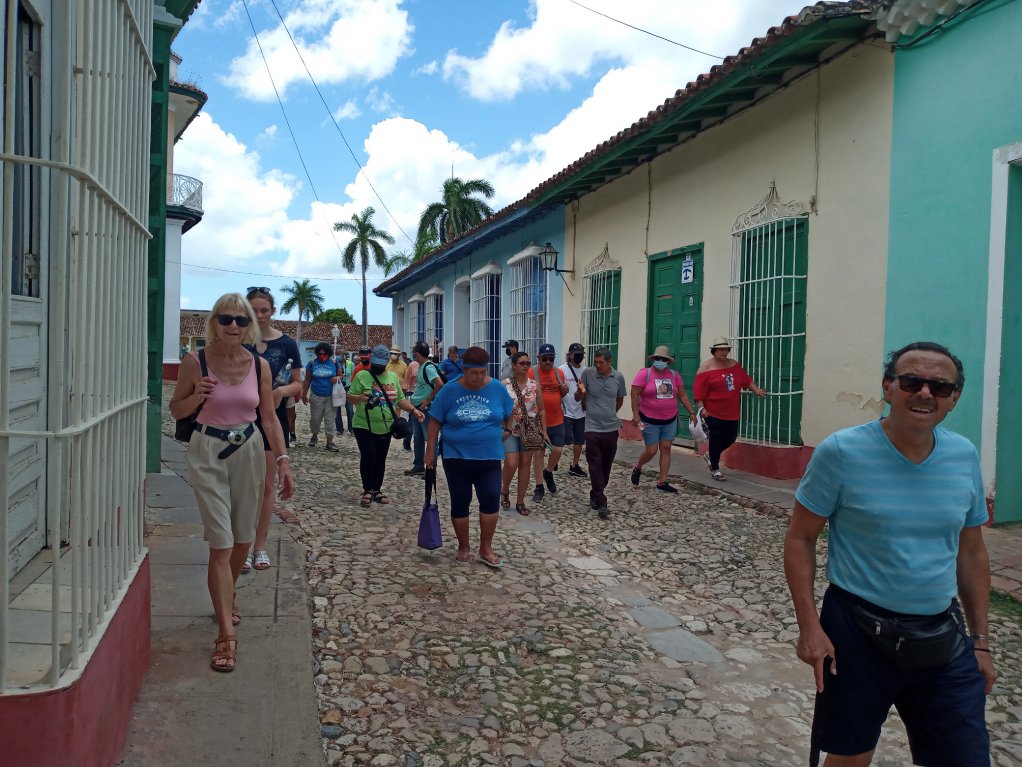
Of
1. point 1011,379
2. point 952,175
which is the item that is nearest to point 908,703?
point 1011,379

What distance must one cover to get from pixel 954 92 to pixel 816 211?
181 centimetres

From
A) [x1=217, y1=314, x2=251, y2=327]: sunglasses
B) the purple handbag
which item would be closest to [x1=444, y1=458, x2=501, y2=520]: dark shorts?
the purple handbag

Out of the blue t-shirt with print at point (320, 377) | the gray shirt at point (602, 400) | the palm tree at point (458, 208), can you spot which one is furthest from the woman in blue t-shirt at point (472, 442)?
the palm tree at point (458, 208)

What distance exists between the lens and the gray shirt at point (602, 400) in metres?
7.61

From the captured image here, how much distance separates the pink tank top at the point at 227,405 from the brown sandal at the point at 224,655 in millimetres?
896

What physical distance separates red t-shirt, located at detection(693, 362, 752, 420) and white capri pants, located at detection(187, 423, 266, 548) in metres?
5.82

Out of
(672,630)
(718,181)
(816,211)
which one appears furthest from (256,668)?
(718,181)

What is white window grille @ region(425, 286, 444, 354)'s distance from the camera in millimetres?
22875

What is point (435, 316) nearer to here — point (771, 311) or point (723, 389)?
point (771, 311)

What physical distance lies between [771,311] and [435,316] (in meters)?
15.5

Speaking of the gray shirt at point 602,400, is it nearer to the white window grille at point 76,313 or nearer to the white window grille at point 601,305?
the white window grille at point 601,305

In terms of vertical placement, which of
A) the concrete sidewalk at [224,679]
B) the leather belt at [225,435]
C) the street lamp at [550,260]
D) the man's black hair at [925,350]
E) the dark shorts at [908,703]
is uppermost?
the street lamp at [550,260]

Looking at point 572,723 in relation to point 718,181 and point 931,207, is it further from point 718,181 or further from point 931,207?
point 718,181

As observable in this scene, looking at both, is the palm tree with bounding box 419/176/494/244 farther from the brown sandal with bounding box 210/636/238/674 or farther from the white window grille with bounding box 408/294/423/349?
the brown sandal with bounding box 210/636/238/674
